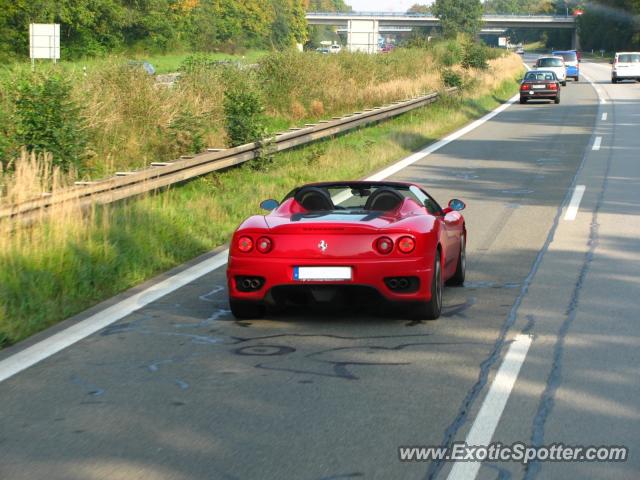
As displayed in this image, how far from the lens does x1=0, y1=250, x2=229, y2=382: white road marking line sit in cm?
716

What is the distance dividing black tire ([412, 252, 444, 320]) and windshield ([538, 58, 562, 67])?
52183 millimetres

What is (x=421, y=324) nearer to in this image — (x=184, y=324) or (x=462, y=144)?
(x=184, y=324)

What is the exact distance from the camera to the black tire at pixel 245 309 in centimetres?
846

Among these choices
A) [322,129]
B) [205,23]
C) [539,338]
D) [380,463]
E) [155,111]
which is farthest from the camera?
[205,23]

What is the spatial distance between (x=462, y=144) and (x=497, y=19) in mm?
153467

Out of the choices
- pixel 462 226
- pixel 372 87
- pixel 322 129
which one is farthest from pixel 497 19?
pixel 462 226

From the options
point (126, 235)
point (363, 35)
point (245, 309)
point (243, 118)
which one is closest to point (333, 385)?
point (245, 309)

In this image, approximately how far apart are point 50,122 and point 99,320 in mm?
7120

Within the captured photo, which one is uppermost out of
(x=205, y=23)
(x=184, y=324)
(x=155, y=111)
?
(x=205, y=23)

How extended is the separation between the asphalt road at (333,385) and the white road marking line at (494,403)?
56 millimetres

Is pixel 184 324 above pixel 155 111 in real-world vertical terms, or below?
below

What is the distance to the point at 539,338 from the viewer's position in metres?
7.88

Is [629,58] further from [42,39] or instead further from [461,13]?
[461,13]

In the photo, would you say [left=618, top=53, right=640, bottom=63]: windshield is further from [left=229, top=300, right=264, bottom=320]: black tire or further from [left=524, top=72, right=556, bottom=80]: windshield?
[left=229, top=300, right=264, bottom=320]: black tire
